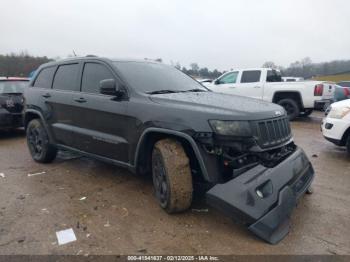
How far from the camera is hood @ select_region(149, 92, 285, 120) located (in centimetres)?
302

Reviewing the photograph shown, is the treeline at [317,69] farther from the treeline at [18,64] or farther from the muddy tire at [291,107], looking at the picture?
the treeline at [18,64]

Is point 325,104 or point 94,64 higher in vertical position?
point 94,64

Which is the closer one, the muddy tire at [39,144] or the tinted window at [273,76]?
the muddy tire at [39,144]

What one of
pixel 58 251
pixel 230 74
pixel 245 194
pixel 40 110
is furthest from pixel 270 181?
pixel 230 74

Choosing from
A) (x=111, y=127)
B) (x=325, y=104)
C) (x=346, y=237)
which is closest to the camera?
(x=346, y=237)

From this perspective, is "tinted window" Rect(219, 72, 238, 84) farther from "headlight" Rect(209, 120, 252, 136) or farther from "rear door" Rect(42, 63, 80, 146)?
"headlight" Rect(209, 120, 252, 136)

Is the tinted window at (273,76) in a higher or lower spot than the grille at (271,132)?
higher

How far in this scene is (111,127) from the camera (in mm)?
3926

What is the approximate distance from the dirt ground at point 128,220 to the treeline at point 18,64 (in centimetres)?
3127

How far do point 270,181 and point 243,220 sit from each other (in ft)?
1.51

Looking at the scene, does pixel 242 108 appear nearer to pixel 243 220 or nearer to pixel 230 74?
pixel 243 220

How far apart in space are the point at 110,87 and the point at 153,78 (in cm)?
71

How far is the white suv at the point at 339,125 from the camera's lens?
Result: 5.53 meters

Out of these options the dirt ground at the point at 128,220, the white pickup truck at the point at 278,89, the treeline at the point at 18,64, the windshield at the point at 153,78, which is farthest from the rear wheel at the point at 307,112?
the treeline at the point at 18,64
